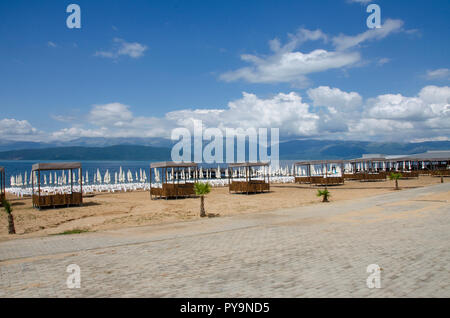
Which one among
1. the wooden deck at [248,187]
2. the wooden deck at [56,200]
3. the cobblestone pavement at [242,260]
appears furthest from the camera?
the wooden deck at [248,187]

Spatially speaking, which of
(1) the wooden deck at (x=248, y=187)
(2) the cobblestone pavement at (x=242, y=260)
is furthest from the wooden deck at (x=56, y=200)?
(1) the wooden deck at (x=248, y=187)

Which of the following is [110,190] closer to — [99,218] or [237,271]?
[99,218]

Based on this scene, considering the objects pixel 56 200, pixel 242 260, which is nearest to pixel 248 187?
pixel 56 200

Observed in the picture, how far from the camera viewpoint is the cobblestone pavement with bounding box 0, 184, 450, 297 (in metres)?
5.34

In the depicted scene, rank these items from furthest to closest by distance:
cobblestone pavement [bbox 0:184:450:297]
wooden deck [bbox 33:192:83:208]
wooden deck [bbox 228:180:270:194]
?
wooden deck [bbox 228:180:270:194], wooden deck [bbox 33:192:83:208], cobblestone pavement [bbox 0:184:450:297]

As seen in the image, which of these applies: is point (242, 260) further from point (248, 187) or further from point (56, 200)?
point (248, 187)

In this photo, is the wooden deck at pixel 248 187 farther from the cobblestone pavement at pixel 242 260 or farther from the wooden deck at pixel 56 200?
the cobblestone pavement at pixel 242 260

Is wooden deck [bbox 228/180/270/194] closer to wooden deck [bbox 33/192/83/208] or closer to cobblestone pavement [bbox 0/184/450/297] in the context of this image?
wooden deck [bbox 33/192/83/208]

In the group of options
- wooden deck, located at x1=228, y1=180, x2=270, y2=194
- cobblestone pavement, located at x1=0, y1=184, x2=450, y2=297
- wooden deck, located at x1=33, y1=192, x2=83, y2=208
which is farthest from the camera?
wooden deck, located at x1=228, y1=180, x2=270, y2=194

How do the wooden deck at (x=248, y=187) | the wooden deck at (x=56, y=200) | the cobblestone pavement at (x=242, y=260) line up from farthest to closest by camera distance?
the wooden deck at (x=248, y=187)
the wooden deck at (x=56, y=200)
the cobblestone pavement at (x=242, y=260)

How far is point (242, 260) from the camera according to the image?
717 cm

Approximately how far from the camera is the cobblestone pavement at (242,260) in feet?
17.5

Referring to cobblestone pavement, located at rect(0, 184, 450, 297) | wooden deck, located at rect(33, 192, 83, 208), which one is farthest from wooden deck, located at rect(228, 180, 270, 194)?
cobblestone pavement, located at rect(0, 184, 450, 297)
